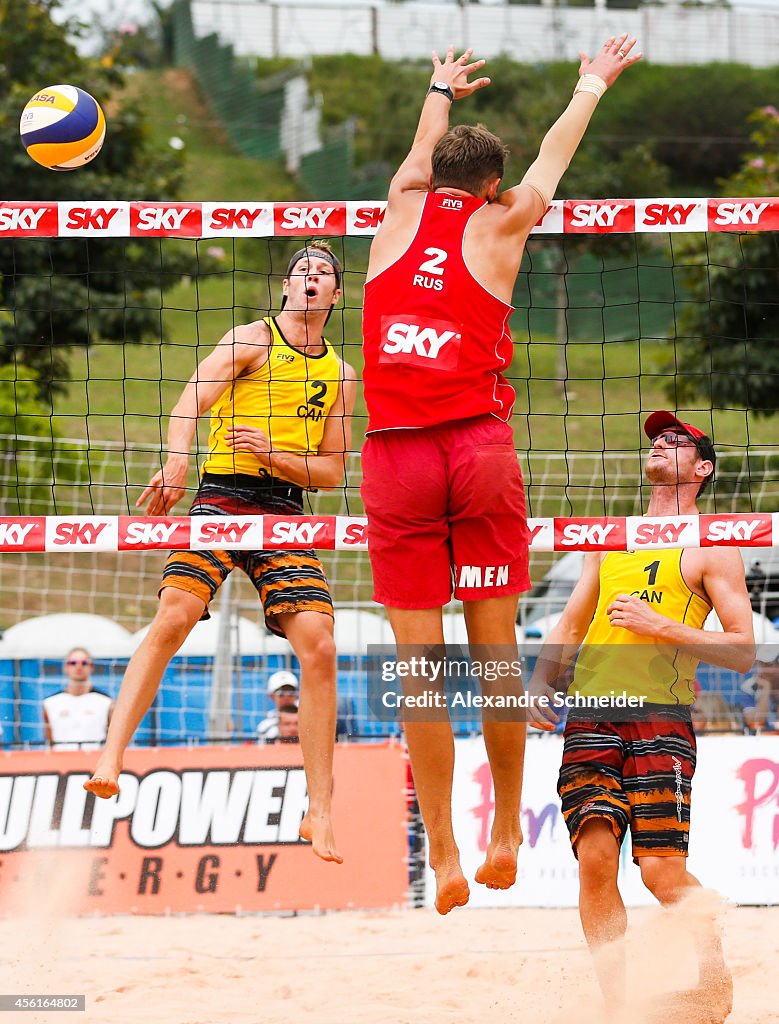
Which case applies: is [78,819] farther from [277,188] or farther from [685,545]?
[277,188]

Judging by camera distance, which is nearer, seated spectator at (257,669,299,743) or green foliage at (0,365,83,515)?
seated spectator at (257,669,299,743)

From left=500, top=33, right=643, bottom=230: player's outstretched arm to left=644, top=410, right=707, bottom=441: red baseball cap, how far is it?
1.16 meters

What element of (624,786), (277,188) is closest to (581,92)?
(624,786)

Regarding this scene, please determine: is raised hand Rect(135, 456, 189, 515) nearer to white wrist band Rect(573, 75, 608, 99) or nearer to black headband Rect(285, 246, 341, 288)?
black headband Rect(285, 246, 341, 288)

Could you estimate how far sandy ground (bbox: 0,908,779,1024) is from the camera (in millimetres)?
→ 5425

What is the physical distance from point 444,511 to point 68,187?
38.7 feet

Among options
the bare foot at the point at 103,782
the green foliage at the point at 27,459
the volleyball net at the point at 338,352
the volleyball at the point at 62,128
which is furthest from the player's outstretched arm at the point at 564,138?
the green foliage at the point at 27,459

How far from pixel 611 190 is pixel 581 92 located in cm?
1951

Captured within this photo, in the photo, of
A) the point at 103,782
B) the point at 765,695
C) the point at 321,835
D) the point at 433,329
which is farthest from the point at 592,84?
the point at 765,695

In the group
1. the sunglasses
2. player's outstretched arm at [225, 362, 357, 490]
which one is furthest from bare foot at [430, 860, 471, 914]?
the sunglasses

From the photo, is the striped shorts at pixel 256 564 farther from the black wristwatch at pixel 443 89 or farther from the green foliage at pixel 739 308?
the green foliage at pixel 739 308

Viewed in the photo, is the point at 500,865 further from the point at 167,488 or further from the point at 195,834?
the point at 195,834

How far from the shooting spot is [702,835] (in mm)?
8133

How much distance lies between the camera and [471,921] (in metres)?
7.78
